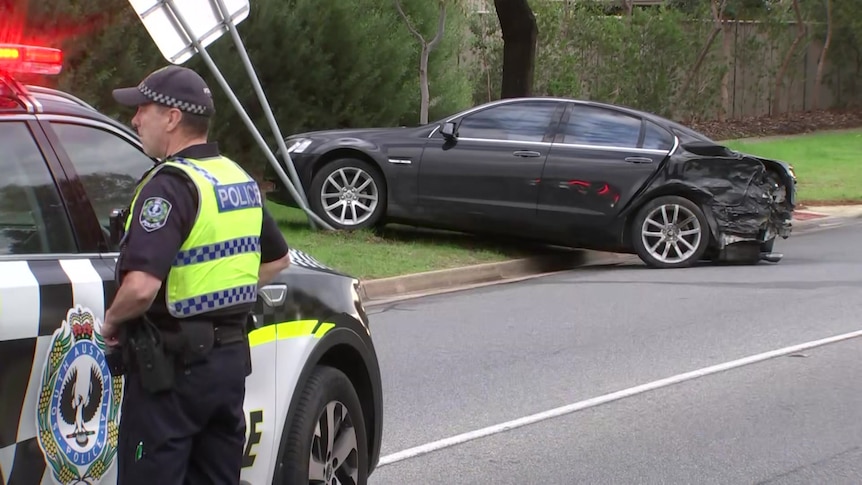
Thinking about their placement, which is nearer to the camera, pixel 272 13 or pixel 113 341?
pixel 113 341

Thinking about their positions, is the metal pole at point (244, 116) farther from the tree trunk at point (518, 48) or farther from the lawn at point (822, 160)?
the lawn at point (822, 160)

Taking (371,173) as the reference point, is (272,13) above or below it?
above

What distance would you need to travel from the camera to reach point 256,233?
3.32 meters

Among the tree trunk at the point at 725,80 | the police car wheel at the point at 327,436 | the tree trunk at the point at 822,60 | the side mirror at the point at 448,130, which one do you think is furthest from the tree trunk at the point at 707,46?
the police car wheel at the point at 327,436

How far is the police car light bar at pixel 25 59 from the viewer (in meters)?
3.36

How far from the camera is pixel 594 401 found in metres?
6.92

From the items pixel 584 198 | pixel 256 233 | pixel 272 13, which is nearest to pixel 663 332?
pixel 584 198

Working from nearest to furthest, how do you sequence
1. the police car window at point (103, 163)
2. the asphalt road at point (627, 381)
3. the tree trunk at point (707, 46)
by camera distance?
the police car window at point (103, 163) < the asphalt road at point (627, 381) < the tree trunk at point (707, 46)

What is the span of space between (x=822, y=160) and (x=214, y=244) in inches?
869

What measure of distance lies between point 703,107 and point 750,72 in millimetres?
3026

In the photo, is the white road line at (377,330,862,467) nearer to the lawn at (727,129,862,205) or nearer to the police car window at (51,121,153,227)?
the police car window at (51,121,153,227)

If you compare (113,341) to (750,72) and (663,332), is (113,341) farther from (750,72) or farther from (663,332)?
(750,72)

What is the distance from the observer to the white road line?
235 inches

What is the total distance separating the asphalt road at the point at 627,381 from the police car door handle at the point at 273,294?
1.88m
